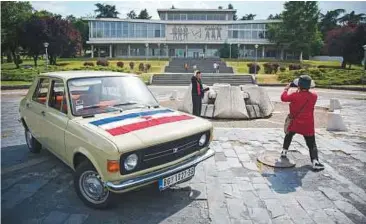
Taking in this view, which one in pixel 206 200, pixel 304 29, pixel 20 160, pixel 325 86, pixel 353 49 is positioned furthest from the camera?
pixel 304 29

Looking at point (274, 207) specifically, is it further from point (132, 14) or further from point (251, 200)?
point (132, 14)

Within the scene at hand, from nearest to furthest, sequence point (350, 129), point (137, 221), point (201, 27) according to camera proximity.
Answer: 1. point (137, 221)
2. point (350, 129)
3. point (201, 27)

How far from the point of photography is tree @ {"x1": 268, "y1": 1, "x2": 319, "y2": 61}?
182ft

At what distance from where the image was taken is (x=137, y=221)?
3.87 m

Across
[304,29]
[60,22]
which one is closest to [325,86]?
[304,29]

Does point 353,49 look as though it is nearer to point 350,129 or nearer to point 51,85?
point 350,129

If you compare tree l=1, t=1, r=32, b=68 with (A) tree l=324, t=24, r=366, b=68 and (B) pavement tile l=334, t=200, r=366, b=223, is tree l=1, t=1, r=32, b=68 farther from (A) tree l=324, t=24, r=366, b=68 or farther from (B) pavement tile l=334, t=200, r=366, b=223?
(A) tree l=324, t=24, r=366, b=68

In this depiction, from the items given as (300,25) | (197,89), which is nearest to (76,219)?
(197,89)

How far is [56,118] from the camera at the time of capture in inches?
187

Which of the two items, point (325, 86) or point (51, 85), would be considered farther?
point (325, 86)

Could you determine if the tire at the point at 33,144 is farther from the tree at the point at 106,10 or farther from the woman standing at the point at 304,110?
the tree at the point at 106,10

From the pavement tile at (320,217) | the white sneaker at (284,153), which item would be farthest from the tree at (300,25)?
the pavement tile at (320,217)

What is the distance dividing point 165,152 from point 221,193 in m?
1.35

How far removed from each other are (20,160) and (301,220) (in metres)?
5.35
